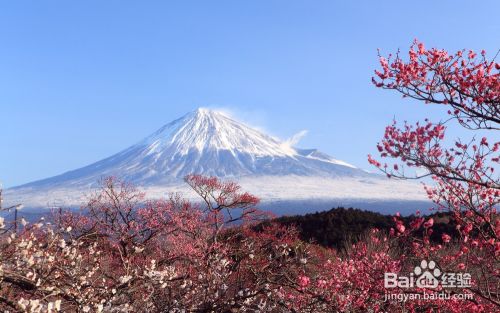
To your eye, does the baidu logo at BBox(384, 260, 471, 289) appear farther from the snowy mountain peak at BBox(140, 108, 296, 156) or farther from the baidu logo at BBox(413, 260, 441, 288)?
the snowy mountain peak at BBox(140, 108, 296, 156)

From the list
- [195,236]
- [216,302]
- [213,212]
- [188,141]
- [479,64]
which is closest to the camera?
[479,64]

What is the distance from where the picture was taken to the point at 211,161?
139250mm

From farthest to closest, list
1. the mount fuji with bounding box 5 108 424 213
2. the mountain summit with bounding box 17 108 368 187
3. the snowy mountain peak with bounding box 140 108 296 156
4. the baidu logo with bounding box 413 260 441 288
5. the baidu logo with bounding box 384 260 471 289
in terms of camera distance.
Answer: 1. the snowy mountain peak with bounding box 140 108 296 156
2. the mountain summit with bounding box 17 108 368 187
3. the mount fuji with bounding box 5 108 424 213
4. the baidu logo with bounding box 413 260 441 288
5. the baidu logo with bounding box 384 260 471 289

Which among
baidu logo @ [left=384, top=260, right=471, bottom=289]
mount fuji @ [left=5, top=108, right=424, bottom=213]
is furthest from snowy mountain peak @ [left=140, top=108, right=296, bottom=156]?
baidu logo @ [left=384, top=260, right=471, bottom=289]

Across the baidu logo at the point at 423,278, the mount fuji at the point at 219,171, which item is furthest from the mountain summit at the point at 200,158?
the baidu logo at the point at 423,278

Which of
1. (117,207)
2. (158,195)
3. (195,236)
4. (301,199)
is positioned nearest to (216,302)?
(195,236)

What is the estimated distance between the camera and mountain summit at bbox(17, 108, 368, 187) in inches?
5261

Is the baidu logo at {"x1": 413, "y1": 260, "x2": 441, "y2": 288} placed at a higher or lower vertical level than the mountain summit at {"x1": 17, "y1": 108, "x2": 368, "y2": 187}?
lower

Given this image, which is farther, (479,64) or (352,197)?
(352,197)

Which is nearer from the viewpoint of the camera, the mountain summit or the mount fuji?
the mount fuji

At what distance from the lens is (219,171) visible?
133 m

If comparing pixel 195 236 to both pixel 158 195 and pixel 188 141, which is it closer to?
pixel 158 195

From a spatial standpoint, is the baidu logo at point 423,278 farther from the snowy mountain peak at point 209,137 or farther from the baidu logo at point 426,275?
the snowy mountain peak at point 209,137

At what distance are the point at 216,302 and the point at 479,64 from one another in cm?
523
